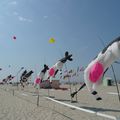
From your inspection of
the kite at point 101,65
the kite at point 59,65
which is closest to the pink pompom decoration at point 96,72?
the kite at point 101,65

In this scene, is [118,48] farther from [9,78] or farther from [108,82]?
[9,78]

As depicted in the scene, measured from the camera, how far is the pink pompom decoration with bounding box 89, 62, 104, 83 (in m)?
8.09

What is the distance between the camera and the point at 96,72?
810 centimetres

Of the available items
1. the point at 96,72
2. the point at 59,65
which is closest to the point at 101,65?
the point at 96,72

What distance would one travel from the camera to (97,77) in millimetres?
8172

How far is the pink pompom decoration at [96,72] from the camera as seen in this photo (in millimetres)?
8086

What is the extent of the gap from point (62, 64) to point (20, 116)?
6683mm

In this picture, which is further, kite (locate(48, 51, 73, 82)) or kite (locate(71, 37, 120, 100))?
kite (locate(48, 51, 73, 82))

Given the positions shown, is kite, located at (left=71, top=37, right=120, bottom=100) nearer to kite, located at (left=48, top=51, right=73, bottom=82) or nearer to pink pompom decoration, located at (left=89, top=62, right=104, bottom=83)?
pink pompom decoration, located at (left=89, top=62, right=104, bottom=83)

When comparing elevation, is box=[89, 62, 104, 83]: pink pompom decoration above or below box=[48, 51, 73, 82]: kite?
below

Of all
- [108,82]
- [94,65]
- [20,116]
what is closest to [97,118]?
[20,116]

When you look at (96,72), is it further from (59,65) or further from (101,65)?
(59,65)

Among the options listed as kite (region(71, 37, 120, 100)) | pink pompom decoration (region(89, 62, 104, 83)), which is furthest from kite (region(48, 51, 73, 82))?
pink pompom decoration (region(89, 62, 104, 83))

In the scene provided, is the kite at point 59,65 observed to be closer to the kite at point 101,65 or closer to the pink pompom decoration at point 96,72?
the kite at point 101,65
